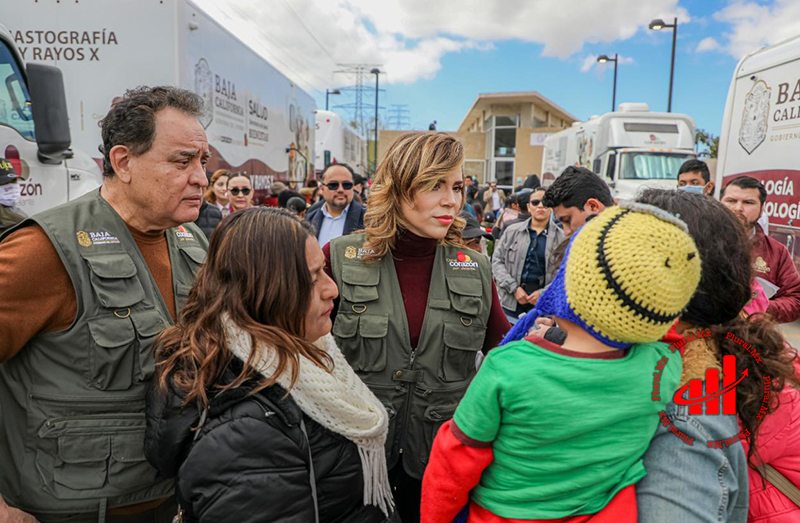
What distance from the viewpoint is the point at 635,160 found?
1479cm

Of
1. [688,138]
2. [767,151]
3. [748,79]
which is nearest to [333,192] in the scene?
[767,151]

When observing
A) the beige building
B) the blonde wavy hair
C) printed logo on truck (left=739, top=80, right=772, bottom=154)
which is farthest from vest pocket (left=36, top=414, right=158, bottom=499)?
the beige building

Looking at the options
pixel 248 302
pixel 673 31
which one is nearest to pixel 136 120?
pixel 248 302

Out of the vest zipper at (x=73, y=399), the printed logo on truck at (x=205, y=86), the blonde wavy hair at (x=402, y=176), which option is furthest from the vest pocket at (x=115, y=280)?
the printed logo on truck at (x=205, y=86)

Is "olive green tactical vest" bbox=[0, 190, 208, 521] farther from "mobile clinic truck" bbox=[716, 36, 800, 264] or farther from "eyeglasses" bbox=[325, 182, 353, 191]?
"mobile clinic truck" bbox=[716, 36, 800, 264]

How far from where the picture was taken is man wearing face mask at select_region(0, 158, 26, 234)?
359 centimetres

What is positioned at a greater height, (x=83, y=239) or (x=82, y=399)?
(x=83, y=239)

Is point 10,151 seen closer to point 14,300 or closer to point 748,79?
point 14,300

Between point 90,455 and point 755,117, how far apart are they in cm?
952

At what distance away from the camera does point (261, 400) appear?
1.32 metres

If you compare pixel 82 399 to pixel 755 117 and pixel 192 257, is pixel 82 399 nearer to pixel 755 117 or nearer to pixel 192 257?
pixel 192 257

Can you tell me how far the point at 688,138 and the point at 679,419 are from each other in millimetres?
17134

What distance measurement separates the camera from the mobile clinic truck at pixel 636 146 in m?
14.6

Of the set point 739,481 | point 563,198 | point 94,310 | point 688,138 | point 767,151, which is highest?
point 688,138
